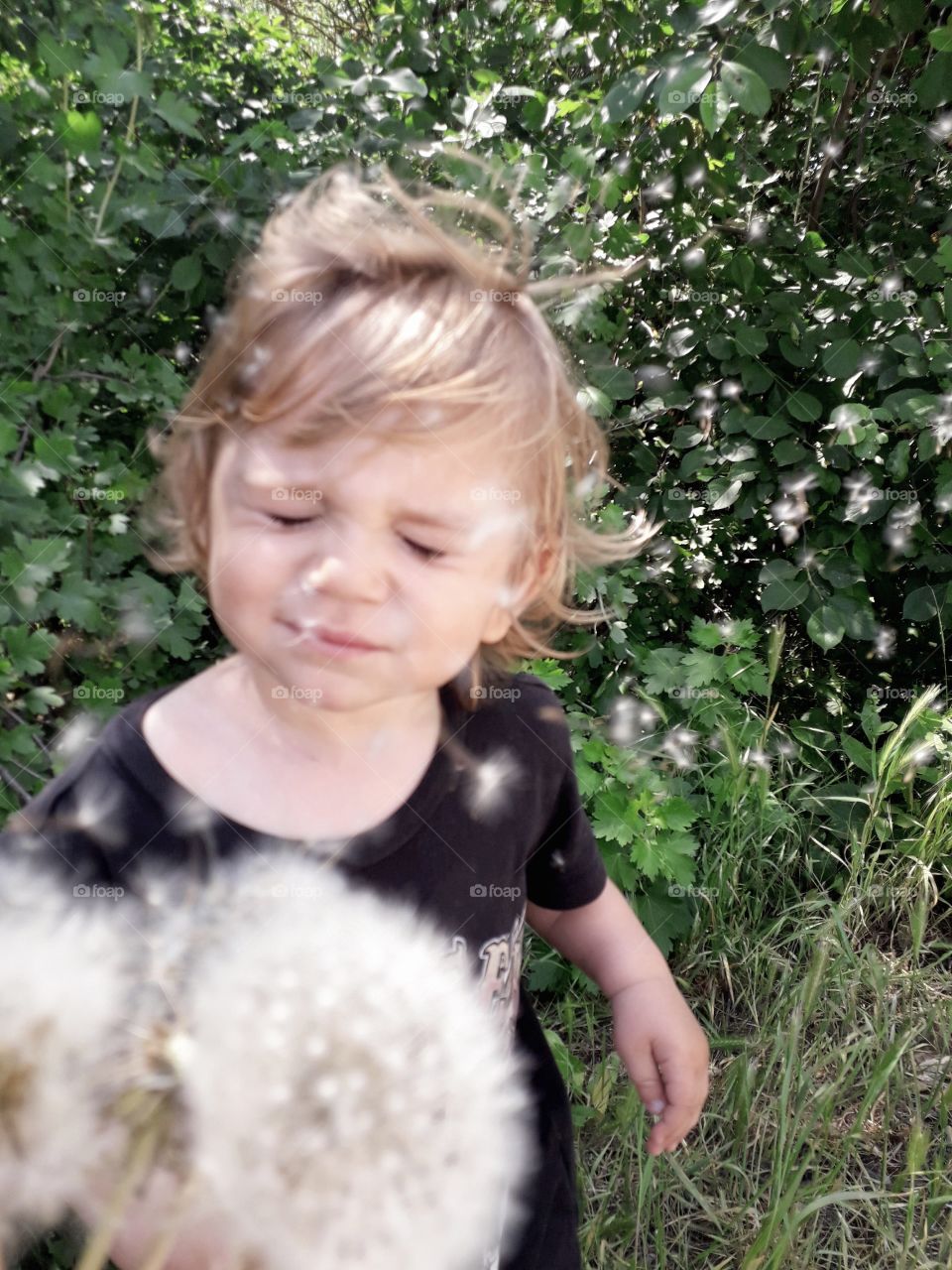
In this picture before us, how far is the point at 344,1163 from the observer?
436 mm

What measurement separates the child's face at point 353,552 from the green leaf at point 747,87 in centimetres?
84

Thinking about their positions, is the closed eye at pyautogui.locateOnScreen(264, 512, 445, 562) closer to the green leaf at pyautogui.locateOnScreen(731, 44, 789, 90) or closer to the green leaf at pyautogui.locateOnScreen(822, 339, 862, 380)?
the green leaf at pyautogui.locateOnScreen(731, 44, 789, 90)

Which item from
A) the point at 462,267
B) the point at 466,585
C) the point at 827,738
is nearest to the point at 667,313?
the point at 827,738

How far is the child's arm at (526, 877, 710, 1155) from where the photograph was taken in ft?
3.61

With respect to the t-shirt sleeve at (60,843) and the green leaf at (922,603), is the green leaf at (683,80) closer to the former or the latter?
the green leaf at (922,603)

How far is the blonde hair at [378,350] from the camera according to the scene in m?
0.78

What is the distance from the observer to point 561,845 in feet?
3.55

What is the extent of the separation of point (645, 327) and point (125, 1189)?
195 centimetres

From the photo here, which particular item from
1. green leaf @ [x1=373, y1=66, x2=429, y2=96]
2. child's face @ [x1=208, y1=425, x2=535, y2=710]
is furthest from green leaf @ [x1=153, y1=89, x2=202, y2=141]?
child's face @ [x1=208, y1=425, x2=535, y2=710]

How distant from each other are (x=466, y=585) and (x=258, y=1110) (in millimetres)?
477

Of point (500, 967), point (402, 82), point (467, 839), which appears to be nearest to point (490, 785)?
point (467, 839)

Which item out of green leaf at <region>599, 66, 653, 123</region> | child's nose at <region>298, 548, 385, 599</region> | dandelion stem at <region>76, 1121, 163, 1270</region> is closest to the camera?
dandelion stem at <region>76, 1121, 163, 1270</region>

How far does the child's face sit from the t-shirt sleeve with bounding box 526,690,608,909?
0.88 ft

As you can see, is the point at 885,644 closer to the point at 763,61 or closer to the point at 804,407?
the point at 804,407
